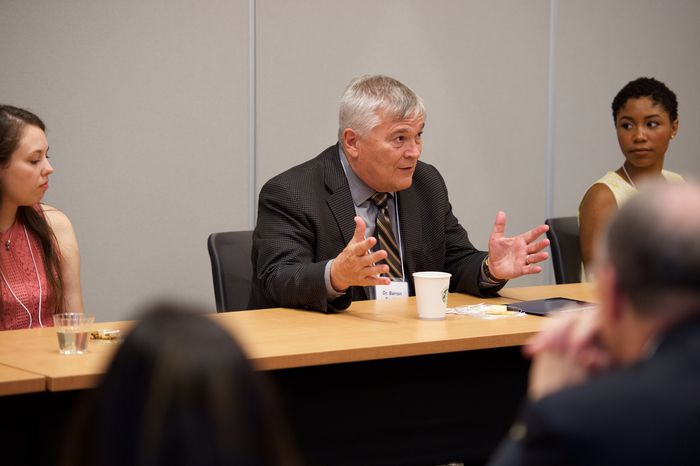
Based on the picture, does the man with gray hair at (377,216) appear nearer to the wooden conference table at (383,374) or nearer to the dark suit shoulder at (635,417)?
the wooden conference table at (383,374)

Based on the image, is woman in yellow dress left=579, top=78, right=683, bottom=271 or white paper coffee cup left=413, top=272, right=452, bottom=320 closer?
white paper coffee cup left=413, top=272, right=452, bottom=320

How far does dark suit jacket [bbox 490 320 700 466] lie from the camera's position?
106 cm

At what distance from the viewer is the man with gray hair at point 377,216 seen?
3.37m

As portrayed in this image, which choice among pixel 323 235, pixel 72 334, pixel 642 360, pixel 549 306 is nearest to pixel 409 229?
pixel 323 235

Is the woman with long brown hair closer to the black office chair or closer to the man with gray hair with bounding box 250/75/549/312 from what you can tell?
the man with gray hair with bounding box 250/75/549/312

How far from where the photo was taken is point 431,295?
3016mm

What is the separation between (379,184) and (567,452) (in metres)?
2.54

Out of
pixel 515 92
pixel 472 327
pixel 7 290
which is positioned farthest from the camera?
pixel 515 92

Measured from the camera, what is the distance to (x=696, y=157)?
21.8ft

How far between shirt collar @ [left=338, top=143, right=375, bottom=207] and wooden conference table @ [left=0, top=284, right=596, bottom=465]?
25.1 inches

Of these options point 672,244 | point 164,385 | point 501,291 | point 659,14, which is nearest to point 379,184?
point 501,291

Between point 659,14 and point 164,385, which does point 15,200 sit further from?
point 659,14

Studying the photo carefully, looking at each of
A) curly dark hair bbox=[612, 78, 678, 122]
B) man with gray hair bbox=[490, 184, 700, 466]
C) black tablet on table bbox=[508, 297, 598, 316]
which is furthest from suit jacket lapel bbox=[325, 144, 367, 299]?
man with gray hair bbox=[490, 184, 700, 466]

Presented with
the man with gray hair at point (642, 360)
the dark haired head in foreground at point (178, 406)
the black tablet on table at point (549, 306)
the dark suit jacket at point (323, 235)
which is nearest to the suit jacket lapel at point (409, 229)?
the dark suit jacket at point (323, 235)
